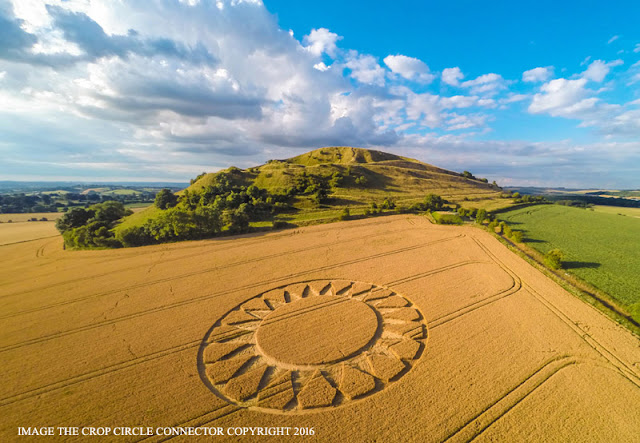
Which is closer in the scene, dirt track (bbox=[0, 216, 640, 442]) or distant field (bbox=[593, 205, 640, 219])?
dirt track (bbox=[0, 216, 640, 442])

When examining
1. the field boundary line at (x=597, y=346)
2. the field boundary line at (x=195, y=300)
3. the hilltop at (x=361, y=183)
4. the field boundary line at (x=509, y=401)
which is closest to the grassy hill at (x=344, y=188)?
the hilltop at (x=361, y=183)

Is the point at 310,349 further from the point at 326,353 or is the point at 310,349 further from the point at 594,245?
the point at 594,245

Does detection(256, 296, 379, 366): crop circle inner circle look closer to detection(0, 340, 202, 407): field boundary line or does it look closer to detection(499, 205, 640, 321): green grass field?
detection(0, 340, 202, 407): field boundary line

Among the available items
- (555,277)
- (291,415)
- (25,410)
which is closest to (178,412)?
(291,415)

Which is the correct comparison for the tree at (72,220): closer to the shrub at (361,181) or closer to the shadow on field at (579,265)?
the shrub at (361,181)

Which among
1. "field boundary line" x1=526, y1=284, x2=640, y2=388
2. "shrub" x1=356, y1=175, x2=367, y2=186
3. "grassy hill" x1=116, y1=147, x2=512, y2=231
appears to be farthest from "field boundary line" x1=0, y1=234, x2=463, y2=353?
"shrub" x1=356, y1=175, x2=367, y2=186

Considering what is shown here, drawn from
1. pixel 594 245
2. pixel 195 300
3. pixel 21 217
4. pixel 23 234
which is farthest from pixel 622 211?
pixel 21 217
